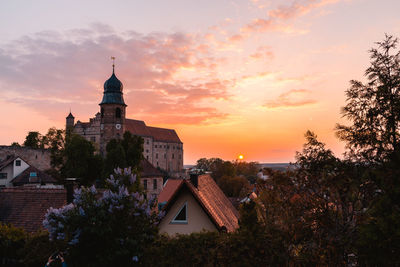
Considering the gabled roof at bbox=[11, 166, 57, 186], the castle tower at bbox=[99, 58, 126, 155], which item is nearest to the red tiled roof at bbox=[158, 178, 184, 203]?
the gabled roof at bbox=[11, 166, 57, 186]

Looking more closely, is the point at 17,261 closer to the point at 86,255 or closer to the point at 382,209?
the point at 86,255

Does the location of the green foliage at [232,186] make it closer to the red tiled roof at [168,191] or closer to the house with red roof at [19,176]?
the red tiled roof at [168,191]

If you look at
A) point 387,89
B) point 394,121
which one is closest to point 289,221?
point 394,121

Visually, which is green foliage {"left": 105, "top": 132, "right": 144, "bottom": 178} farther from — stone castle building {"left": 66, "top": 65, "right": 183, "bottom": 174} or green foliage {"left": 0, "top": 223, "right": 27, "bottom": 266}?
green foliage {"left": 0, "top": 223, "right": 27, "bottom": 266}

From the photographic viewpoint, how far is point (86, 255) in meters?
10.4

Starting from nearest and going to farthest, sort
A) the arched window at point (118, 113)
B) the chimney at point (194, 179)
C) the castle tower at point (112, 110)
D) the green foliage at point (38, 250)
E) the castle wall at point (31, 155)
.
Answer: the green foliage at point (38, 250) < the chimney at point (194, 179) < the castle wall at point (31, 155) < the castle tower at point (112, 110) < the arched window at point (118, 113)

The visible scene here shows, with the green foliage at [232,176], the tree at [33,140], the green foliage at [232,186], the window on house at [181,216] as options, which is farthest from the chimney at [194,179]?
the tree at [33,140]

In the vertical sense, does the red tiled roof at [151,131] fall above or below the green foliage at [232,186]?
above

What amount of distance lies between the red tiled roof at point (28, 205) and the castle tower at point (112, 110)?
4739 centimetres

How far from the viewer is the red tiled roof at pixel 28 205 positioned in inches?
739

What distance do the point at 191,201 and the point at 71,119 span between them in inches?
3988

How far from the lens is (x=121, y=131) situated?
68438 mm

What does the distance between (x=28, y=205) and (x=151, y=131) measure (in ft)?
379

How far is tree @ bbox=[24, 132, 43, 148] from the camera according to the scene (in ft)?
308
